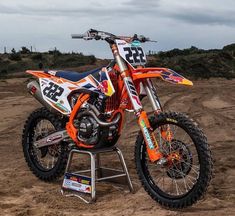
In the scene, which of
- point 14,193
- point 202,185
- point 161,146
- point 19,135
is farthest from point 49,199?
point 19,135

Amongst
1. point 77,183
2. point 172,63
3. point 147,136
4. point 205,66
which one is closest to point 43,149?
point 77,183

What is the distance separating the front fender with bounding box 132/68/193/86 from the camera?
4.85 metres

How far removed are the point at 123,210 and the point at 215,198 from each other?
3.14 ft

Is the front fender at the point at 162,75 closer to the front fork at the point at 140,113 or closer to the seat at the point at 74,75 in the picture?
the front fork at the point at 140,113

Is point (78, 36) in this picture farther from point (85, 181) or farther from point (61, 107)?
point (85, 181)

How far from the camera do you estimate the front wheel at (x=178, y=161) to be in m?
4.59

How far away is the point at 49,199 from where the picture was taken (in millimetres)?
5301

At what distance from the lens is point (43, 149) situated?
6223mm

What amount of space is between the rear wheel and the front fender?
140 cm

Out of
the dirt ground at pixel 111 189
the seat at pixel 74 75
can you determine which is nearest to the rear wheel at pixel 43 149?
the dirt ground at pixel 111 189

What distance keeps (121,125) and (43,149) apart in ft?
4.22

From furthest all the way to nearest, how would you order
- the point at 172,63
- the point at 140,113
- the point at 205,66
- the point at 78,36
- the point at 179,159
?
the point at 172,63 → the point at 205,66 → the point at 78,36 → the point at 140,113 → the point at 179,159

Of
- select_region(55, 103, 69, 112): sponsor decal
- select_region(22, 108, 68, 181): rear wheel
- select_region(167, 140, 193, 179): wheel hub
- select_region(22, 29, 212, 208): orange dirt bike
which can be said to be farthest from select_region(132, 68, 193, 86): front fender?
select_region(22, 108, 68, 181): rear wheel

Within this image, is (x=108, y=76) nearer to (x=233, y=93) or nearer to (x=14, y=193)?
(x=14, y=193)
